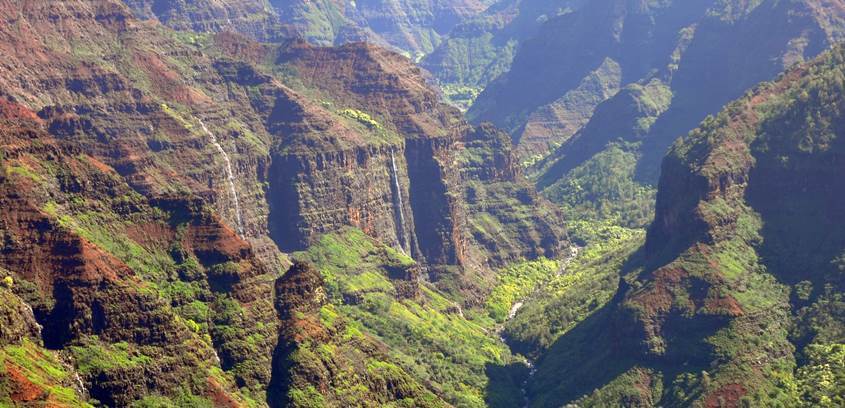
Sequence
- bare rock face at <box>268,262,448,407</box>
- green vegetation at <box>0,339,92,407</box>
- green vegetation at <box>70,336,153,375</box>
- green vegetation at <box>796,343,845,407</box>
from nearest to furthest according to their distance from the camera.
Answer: green vegetation at <box>0,339,92,407</box>
green vegetation at <box>70,336,153,375</box>
bare rock face at <box>268,262,448,407</box>
green vegetation at <box>796,343,845,407</box>

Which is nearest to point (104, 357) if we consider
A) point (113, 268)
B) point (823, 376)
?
point (113, 268)

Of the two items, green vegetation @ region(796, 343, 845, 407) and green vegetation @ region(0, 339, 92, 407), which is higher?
green vegetation @ region(796, 343, 845, 407)

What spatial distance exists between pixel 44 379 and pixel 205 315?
27.8m

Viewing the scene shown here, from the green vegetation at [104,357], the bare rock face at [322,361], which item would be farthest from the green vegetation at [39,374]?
the bare rock face at [322,361]

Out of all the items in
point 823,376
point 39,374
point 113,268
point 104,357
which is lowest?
point 39,374

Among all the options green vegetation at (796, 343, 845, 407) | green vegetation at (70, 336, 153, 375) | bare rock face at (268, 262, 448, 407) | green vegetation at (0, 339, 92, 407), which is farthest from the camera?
green vegetation at (796, 343, 845, 407)

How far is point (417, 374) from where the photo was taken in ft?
655

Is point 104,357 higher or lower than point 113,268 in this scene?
lower

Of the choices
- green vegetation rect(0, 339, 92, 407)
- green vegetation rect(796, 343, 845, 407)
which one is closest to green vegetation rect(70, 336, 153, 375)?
green vegetation rect(0, 339, 92, 407)

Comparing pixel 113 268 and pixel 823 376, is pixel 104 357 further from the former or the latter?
pixel 823 376

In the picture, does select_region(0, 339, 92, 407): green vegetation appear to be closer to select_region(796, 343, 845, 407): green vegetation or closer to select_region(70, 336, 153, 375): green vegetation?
select_region(70, 336, 153, 375): green vegetation

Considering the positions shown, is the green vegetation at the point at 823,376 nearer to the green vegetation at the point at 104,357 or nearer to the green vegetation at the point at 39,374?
the green vegetation at the point at 104,357

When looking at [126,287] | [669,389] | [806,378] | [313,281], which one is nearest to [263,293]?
A: [313,281]

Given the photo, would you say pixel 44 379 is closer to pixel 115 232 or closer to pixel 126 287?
pixel 126 287
